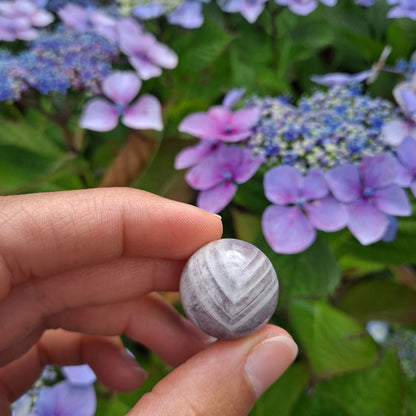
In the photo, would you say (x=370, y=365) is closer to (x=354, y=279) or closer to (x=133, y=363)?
(x=354, y=279)

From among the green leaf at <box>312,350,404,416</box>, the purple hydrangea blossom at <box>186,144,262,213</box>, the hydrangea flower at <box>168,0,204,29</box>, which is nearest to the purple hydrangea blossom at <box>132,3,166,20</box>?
the hydrangea flower at <box>168,0,204,29</box>

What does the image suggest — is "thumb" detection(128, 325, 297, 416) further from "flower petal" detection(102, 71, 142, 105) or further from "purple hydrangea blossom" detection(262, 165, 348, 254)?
"flower petal" detection(102, 71, 142, 105)

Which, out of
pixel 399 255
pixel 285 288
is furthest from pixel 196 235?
pixel 399 255

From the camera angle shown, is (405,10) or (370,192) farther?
(405,10)

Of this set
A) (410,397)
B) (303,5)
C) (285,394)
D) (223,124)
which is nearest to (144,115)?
(223,124)

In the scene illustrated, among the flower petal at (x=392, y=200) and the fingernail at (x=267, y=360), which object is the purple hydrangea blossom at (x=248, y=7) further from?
the fingernail at (x=267, y=360)

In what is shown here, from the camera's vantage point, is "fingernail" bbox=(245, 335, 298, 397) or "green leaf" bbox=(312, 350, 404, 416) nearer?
"fingernail" bbox=(245, 335, 298, 397)

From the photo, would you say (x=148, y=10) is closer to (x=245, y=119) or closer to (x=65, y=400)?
(x=245, y=119)
